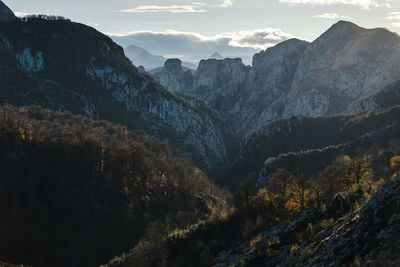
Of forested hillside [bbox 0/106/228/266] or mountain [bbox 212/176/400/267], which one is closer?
mountain [bbox 212/176/400/267]

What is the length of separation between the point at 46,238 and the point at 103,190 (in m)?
22.6

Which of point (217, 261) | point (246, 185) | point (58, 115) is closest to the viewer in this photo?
point (217, 261)

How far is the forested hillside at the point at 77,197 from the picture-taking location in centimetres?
8031

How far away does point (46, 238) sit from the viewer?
8169 centimetres

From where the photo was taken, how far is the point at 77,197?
94.9 metres

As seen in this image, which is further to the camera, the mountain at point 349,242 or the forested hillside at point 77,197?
the forested hillside at point 77,197

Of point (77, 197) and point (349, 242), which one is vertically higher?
point (349, 242)

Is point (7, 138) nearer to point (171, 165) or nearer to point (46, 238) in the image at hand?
point (46, 238)

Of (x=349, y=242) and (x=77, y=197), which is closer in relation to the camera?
(x=349, y=242)

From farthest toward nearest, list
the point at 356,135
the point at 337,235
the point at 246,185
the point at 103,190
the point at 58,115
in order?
the point at 356,135, the point at 58,115, the point at 103,190, the point at 246,185, the point at 337,235

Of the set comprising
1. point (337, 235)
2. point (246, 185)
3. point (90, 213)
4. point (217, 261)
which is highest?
point (337, 235)

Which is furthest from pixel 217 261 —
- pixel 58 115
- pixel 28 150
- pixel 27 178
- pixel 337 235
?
pixel 58 115

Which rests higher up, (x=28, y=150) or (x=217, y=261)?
(x=28, y=150)

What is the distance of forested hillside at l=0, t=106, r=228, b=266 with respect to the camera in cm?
8031
